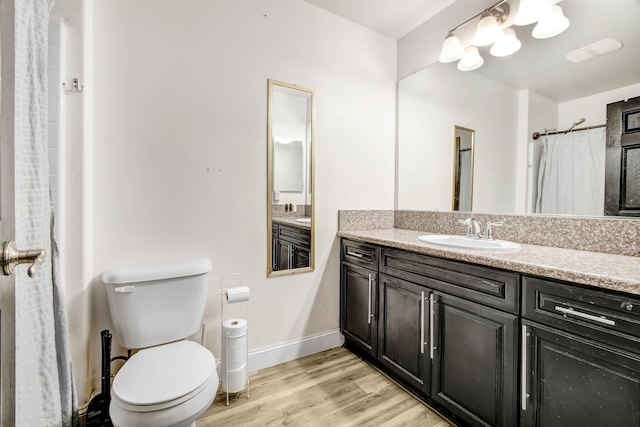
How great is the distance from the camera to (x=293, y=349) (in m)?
2.04

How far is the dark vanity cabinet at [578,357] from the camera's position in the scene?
2.90 ft

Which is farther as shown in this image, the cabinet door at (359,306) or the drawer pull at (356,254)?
the drawer pull at (356,254)

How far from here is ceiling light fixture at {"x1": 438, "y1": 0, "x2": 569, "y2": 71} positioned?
155 centimetres

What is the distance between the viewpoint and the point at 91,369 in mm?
1433

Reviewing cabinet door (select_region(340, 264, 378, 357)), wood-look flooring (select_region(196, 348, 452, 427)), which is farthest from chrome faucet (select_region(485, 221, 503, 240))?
wood-look flooring (select_region(196, 348, 452, 427))

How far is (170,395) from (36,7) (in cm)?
141

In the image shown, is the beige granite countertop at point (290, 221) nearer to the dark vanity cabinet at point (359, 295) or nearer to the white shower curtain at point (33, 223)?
the dark vanity cabinet at point (359, 295)

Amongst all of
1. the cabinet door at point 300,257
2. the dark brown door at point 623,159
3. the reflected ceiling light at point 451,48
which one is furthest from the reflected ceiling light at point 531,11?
the cabinet door at point 300,257

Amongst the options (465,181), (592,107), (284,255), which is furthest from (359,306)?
(592,107)

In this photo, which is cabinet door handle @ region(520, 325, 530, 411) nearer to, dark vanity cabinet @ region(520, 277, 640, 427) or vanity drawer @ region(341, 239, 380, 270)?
dark vanity cabinet @ region(520, 277, 640, 427)

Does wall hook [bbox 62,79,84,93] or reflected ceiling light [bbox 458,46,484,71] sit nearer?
wall hook [bbox 62,79,84,93]

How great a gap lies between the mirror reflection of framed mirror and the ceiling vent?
625mm

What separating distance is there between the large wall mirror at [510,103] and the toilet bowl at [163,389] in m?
1.89

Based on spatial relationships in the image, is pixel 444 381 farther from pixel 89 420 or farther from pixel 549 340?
pixel 89 420
